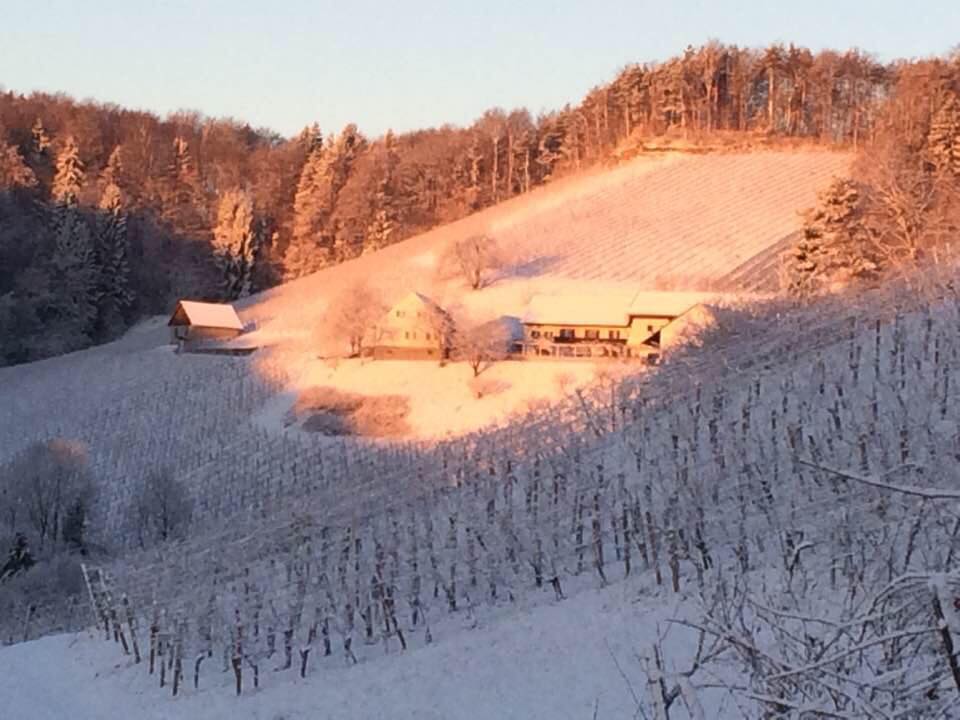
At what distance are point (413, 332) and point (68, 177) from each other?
30.0m

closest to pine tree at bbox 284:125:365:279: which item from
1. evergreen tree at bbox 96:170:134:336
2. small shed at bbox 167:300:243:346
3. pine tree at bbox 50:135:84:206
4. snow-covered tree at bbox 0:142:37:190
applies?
evergreen tree at bbox 96:170:134:336

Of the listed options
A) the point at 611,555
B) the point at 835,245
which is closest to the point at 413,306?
the point at 835,245

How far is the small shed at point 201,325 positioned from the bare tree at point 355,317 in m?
7.18

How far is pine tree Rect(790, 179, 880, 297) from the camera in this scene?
31.3 metres

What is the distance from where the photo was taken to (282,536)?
16938 mm

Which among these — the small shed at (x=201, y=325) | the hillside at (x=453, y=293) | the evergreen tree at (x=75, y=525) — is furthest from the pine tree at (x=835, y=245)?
the small shed at (x=201, y=325)

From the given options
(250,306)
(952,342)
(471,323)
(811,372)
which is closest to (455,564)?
(811,372)

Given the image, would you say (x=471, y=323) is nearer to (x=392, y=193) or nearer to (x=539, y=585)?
(x=392, y=193)

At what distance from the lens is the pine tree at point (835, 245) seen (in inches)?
1234

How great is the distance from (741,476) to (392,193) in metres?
52.5

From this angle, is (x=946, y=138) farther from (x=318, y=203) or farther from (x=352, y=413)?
(x=318, y=203)

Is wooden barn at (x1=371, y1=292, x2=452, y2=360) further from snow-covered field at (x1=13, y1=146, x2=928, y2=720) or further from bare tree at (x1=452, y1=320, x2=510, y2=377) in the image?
snow-covered field at (x1=13, y1=146, x2=928, y2=720)

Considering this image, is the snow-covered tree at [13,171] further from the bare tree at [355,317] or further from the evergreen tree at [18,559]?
the evergreen tree at [18,559]

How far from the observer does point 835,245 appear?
3266 centimetres
